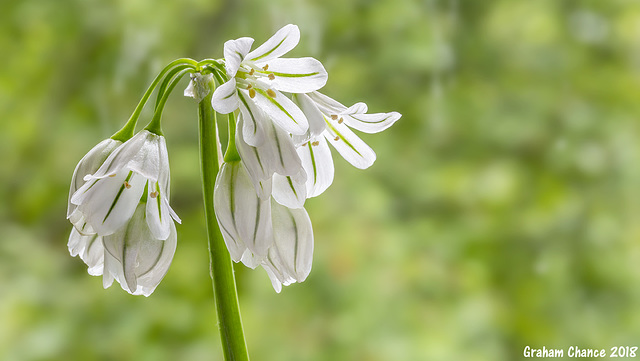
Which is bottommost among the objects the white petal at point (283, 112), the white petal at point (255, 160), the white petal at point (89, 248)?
the white petal at point (89, 248)

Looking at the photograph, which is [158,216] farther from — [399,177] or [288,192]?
[399,177]

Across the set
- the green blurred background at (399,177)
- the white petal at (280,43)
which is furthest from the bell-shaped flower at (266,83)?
the green blurred background at (399,177)

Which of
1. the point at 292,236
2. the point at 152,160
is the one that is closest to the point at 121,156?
the point at 152,160

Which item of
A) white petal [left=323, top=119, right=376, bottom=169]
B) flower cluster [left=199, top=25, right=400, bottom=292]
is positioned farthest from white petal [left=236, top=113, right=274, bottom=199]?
white petal [left=323, top=119, right=376, bottom=169]

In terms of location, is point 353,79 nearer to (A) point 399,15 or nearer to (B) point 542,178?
(A) point 399,15

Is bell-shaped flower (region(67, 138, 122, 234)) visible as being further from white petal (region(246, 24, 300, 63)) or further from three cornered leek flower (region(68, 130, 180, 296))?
white petal (region(246, 24, 300, 63))

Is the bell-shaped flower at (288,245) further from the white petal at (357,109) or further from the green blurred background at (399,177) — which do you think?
the green blurred background at (399,177)

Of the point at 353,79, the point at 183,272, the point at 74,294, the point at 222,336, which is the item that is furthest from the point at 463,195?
the point at 222,336
